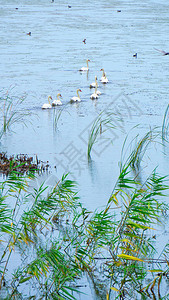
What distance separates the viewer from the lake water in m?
9.74

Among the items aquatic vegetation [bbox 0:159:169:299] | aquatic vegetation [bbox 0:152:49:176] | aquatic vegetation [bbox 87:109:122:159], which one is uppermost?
aquatic vegetation [bbox 87:109:122:159]

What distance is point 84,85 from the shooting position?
16.7 m

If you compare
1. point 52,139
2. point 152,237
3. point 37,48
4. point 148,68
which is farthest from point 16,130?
point 37,48

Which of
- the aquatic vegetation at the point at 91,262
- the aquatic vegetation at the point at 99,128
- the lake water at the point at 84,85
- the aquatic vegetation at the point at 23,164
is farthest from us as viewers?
the lake water at the point at 84,85

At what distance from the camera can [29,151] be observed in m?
10.2

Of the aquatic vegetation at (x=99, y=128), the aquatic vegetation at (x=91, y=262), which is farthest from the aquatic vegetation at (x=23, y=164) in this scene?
the aquatic vegetation at (x=91, y=262)

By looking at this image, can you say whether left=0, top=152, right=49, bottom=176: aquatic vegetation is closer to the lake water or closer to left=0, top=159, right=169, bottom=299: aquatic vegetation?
the lake water

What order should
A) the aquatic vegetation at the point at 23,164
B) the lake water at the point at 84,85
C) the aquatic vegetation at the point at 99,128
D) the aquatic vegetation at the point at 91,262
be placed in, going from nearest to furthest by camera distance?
1. the aquatic vegetation at the point at 91,262
2. the aquatic vegetation at the point at 23,164
3. the aquatic vegetation at the point at 99,128
4. the lake water at the point at 84,85

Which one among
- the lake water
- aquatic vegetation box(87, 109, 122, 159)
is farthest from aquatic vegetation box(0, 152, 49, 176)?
aquatic vegetation box(87, 109, 122, 159)

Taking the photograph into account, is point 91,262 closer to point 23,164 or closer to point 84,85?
point 23,164

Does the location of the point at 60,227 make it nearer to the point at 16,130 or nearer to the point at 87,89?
the point at 16,130

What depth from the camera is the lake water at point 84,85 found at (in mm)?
9742

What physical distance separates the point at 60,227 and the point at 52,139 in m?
4.58

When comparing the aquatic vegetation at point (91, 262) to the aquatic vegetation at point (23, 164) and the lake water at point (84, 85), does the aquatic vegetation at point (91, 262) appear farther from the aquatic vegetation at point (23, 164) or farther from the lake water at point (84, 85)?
the aquatic vegetation at point (23, 164)
